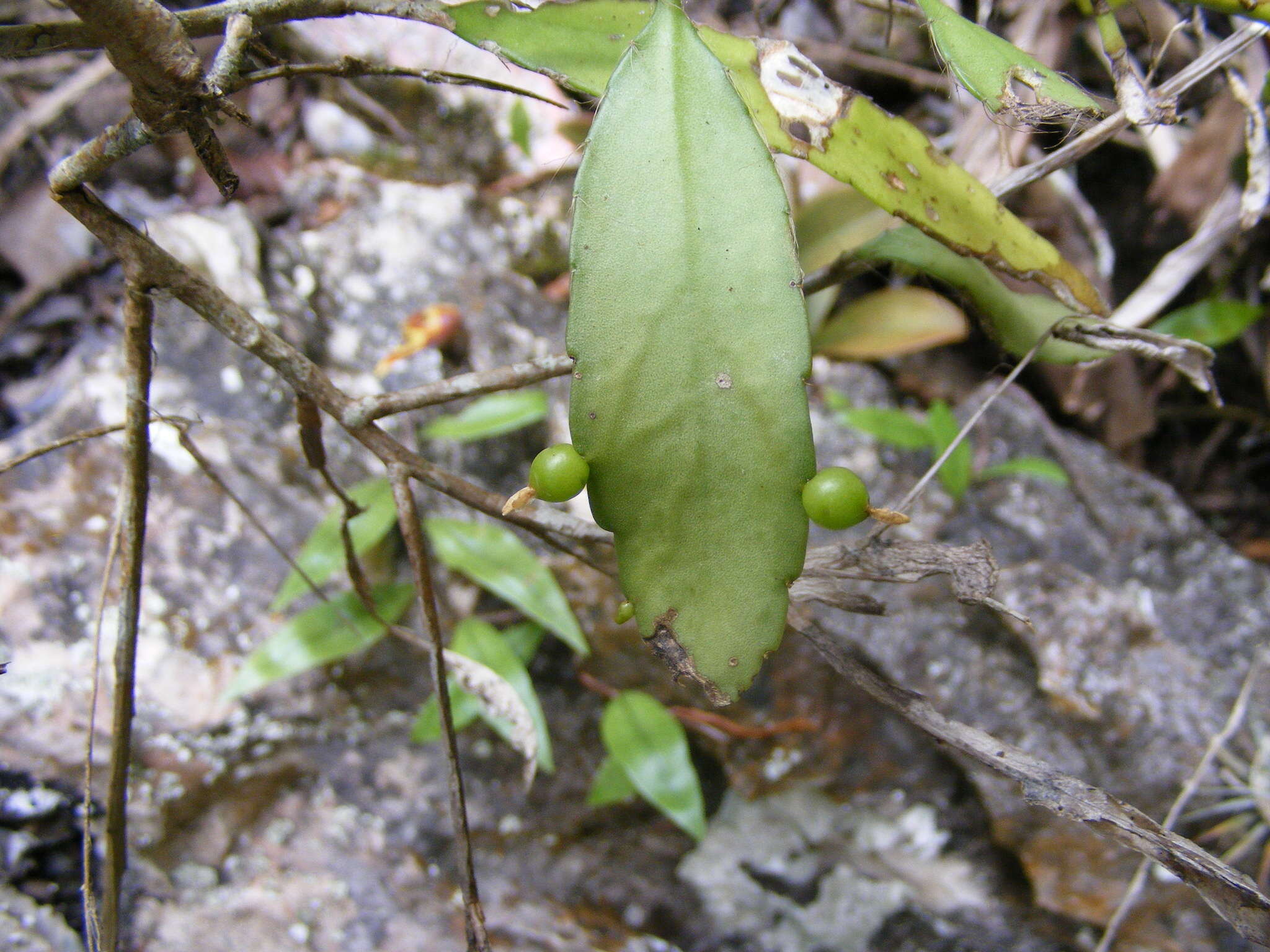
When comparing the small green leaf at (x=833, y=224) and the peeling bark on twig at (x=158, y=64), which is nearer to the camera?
the peeling bark on twig at (x=158, y=64)

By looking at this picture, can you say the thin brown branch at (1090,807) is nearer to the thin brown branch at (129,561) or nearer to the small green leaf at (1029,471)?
the thin brown branch at (129,561)

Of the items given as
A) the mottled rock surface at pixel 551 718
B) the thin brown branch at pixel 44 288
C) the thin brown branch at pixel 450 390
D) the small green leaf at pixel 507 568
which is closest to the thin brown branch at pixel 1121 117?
the thin brown branch at pixel 450 390

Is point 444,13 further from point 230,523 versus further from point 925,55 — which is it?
point 925,55

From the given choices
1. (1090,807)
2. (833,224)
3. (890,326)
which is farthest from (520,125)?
(1090,807)

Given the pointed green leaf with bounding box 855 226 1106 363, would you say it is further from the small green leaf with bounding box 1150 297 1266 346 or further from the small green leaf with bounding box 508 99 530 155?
the small green leaf with bounding box 508 99 530 155

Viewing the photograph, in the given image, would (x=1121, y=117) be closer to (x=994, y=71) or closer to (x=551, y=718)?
(x=994, y=71)

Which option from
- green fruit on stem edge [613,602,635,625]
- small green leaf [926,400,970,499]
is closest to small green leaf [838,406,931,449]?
small green leaf [926,400,970,499]
